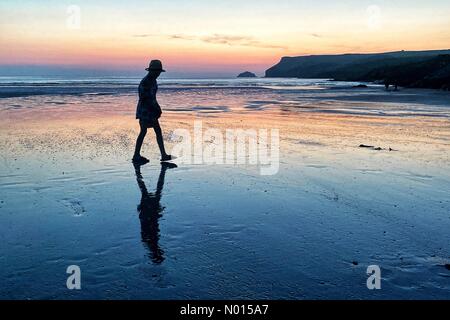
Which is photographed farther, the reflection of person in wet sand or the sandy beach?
the reflection of person in wet sand

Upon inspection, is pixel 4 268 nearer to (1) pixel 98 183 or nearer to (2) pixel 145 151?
(1) pixel 98 183

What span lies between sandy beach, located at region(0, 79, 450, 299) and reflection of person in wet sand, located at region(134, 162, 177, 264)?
32 millimetres

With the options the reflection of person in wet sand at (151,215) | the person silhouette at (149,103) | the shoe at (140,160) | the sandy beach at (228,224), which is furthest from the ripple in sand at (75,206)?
the person silhouette at (149,103)

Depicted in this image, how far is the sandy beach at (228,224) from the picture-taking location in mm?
3877

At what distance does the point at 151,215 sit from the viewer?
19.2ft

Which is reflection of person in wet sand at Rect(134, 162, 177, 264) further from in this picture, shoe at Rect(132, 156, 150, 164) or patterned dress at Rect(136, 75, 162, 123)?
patterned dress at Rect(136, 75, 162, 123)

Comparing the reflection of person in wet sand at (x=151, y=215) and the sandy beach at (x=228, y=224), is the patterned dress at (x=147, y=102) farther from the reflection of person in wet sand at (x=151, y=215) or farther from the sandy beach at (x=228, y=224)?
the reflection of person in wet sand at (x=151, y=215)

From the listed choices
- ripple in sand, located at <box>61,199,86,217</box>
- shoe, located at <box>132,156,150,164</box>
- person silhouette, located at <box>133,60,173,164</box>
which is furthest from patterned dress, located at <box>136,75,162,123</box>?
ripple in sand, located at <box>61,199,86,217</box>

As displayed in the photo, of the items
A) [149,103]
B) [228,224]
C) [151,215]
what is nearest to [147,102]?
[149,103]

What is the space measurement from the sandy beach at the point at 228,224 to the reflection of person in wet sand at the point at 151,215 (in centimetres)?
3

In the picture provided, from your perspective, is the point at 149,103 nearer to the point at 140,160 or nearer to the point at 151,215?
the point at 140,160

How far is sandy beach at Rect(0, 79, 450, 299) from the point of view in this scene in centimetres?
388
